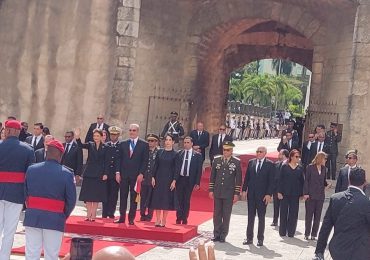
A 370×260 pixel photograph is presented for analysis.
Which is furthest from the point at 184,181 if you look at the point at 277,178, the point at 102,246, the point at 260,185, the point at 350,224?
the point at 350,224

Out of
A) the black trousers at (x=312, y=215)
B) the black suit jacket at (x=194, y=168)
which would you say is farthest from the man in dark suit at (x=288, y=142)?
the black suit jacket at (x=194, y=168)

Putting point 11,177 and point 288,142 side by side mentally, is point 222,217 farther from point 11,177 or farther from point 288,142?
point 288,142

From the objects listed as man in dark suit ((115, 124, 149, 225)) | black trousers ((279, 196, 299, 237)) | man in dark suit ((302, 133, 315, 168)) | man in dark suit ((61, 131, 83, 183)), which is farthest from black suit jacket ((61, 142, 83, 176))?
man in dark suit ((302, 133, 315, 168))

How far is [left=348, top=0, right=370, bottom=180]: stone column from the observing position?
16.6m

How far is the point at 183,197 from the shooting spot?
12.1m

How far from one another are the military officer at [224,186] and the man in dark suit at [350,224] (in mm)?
4532

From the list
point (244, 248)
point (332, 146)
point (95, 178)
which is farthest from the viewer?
point (332, 146)

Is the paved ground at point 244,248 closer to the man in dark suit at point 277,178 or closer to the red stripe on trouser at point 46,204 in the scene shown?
the man in dark suit at point 277,178

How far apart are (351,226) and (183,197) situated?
228 inches

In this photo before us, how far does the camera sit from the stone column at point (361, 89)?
1658 cm

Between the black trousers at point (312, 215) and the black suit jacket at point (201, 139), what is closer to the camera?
the black trousers at point (312, 215)

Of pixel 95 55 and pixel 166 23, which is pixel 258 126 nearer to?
pixel 166 23

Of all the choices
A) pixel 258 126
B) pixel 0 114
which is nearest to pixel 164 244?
pixel 0 114

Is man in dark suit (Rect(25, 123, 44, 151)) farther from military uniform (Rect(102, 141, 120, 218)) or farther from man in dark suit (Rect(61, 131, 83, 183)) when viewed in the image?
military uniform (Rect(102, 141, 120, 218))
